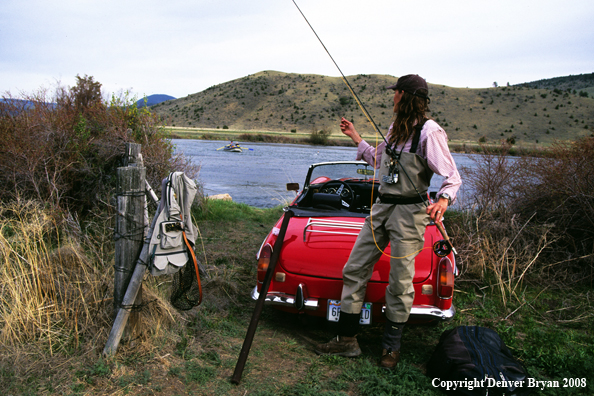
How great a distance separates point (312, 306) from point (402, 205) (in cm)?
114

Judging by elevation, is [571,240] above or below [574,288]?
above

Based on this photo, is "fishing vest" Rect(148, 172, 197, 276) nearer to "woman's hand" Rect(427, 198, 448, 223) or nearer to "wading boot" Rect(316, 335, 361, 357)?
"wading boot" Rect(316, 335, 361, 357)

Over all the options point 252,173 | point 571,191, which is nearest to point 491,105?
point 252,173

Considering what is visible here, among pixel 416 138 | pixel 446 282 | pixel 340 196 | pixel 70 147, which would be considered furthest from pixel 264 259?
pixel 70 147

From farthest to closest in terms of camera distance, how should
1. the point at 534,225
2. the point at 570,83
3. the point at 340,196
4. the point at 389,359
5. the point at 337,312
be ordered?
the point at 570,83
the point at 534,225
the point at 340,196
the point at 337,312
the point at 389,359

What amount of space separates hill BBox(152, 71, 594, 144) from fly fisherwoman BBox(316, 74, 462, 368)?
59031 mm

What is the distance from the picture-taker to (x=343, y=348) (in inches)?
129

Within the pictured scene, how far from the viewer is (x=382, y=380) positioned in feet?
9.45

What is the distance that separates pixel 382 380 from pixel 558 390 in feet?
4.10

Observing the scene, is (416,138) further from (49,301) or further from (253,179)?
(253,179)

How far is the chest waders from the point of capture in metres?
2.98

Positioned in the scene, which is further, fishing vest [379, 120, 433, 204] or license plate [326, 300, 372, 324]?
license plate [326, 300, 372, 324]

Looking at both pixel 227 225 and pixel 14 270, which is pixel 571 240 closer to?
pixel 227 225

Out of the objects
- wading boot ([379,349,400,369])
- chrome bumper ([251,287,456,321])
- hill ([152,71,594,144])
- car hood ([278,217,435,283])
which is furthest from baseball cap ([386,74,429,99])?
hill ([152,71,594,144])
